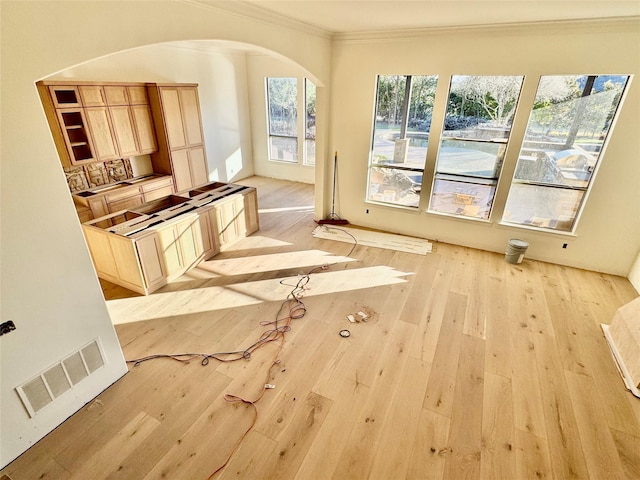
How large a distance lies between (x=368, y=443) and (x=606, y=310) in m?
3.34

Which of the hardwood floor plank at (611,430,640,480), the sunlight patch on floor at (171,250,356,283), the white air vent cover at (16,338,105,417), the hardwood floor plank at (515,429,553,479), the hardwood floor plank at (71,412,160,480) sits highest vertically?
the white air vent cover at (16,338,105,417)

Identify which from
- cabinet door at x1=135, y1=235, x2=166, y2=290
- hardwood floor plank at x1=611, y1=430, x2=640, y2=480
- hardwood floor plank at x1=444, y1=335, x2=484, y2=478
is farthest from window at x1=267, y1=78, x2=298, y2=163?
hardwood floor plank at x1=611, y1=430, x2=640, y2=480

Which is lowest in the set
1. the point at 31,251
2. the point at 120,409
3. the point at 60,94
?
the point at 120,409

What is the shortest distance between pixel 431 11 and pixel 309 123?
4653mm

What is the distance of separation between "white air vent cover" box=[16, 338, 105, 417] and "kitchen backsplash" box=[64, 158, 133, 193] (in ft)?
11.5

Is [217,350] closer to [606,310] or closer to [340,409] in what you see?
[340,409]

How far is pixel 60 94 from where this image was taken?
4492mm

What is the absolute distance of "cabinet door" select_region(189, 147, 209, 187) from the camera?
6.25 metres

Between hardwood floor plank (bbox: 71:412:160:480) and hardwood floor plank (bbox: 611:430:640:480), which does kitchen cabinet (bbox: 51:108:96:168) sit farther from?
hardwood floor plank (bbox: 611:430:640:480)

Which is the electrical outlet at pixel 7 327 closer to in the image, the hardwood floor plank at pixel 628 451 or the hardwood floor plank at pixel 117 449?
the hardwood floor plank at pixel 117 449

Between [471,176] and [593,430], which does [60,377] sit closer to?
[593,430]

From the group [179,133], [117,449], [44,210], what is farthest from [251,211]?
[117,449]

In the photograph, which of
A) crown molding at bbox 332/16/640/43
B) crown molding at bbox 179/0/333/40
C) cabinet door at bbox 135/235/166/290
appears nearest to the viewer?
crown molding at bbox 179/0/333/40

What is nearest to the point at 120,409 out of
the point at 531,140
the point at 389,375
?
the point at 389,375
